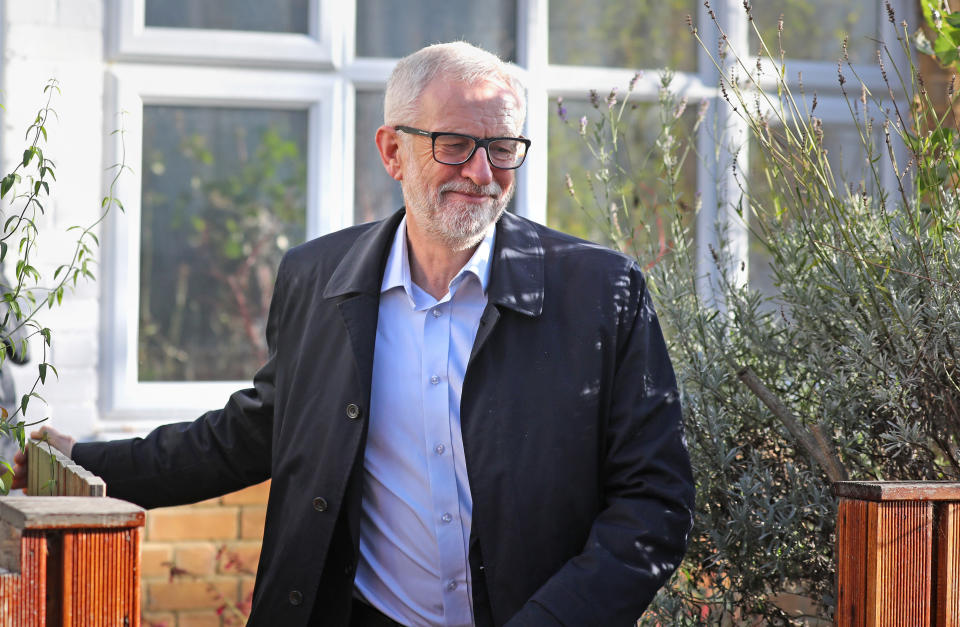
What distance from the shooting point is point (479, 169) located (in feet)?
6.91

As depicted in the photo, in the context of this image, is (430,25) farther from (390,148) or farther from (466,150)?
(466,150)

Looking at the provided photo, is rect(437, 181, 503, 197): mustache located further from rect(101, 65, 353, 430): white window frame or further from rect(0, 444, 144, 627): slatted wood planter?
rect(101, 65, 353, 430): white window frame

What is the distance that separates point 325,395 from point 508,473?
0.42 metres

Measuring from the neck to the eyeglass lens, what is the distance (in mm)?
179

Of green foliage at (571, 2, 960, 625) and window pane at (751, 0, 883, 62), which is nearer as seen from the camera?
green foliage at (571, 2, 960, 625)

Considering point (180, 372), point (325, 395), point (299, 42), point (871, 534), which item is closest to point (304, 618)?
point (325, 395)

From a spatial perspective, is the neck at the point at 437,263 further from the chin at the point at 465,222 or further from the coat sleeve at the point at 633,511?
the coat sleeve at the point at 633,511

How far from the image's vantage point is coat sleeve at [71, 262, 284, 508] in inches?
90.0

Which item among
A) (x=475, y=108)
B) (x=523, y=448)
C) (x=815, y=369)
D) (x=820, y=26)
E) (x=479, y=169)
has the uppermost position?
A: (x=820, y=26)

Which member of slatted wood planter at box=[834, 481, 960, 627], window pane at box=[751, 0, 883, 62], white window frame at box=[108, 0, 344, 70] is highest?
window pane at box=[751, 0, 883, 62]

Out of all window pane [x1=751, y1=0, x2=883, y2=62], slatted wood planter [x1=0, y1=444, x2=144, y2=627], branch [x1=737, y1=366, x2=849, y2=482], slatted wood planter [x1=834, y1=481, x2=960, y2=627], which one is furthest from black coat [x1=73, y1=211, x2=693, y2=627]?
window pane [x1=751, y1=0, x2=883, y2=62]

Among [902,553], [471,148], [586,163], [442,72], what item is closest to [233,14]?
[586,163]

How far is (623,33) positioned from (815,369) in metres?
2.01

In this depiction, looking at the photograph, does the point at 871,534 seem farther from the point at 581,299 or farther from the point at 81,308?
the point at 81,308
